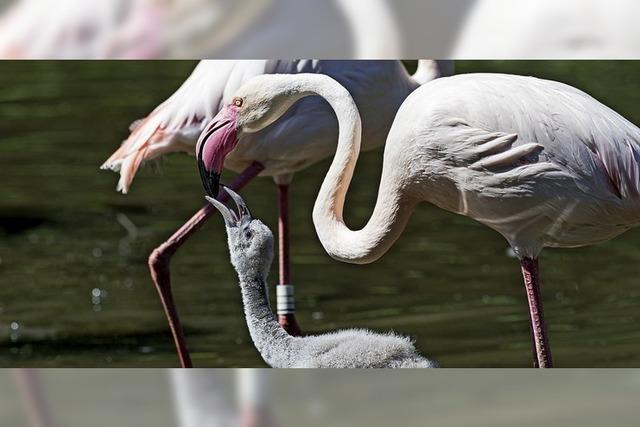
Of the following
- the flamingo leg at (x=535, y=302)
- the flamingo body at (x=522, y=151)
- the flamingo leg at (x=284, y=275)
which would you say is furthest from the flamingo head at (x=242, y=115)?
the flamingo leg at (x=535, y=302)

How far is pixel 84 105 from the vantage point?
4.63 metres

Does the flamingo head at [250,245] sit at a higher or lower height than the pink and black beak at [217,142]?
lower

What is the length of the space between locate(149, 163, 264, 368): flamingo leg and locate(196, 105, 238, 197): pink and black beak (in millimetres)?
546

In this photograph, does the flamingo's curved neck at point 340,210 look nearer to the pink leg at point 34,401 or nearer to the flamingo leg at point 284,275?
the flamingo leg at point 284,275

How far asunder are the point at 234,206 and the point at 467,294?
1252 mm

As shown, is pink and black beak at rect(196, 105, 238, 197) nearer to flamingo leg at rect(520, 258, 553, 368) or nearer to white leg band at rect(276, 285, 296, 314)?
white leg band at rect(276, 285, 296, 314)

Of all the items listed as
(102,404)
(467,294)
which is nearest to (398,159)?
(102,404)

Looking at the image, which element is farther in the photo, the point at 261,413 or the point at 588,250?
the point at 588,250

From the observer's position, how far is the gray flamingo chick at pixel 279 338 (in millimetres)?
3676

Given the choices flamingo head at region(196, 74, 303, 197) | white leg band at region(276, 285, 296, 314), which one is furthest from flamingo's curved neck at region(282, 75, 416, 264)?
white leg band at region(276, 285, 296, 314)

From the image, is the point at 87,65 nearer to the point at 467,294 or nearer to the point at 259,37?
the point at 259,37

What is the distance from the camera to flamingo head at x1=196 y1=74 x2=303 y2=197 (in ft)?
13.3

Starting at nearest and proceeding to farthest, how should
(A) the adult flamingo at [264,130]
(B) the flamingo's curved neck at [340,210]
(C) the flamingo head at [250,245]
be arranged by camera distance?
(C) the flamingo head at [250,245] < (B) the flamingo's curved neck at [340,210] < (A) the adult flamingo at [264,130]

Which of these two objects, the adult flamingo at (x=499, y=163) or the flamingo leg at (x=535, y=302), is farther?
the flamingo leg at (x=535, y=302)
